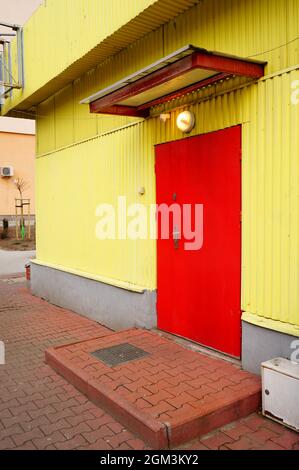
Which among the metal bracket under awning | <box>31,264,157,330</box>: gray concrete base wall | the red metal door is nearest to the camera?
the metal bracket under awning

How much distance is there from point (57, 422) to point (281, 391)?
221 cm

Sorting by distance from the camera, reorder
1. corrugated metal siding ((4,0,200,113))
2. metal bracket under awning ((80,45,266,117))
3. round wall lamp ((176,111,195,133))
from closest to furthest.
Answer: metal bracket under awning ((80,45,266,117))
round wall lamp ((176,111,195,133))
corrugated metal siding ((4,0,200,113))

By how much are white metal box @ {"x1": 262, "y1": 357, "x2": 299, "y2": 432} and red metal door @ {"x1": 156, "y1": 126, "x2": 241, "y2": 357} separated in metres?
0.86

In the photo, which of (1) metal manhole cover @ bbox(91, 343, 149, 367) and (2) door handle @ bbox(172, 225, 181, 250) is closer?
(1) metal manhole cover @ bbox(91, 343, 149, 367)

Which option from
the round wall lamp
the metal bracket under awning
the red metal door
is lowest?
the red metal door

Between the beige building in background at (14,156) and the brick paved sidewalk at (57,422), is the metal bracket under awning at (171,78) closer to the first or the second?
the brick paved sidewalk at (57,422)

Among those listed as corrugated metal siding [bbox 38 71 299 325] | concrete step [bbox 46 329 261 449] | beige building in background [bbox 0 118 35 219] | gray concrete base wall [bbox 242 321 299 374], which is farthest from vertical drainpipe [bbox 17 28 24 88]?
beige building in background [bbox 0 118 35 219]

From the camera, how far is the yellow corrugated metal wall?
430 centimetres

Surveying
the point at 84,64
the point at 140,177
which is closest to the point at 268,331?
the point at 140,177

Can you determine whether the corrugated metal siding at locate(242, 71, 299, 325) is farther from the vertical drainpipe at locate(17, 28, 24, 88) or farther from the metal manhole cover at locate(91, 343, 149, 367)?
the vertical drainpipe at locate(17, 28, 24, 88)

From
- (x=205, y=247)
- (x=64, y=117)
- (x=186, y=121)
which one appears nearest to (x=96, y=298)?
(x=205, y=247)

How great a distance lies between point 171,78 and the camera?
175 inches

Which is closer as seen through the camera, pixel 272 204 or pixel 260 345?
pixel 272 204

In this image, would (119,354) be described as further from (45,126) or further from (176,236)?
(45,126)
